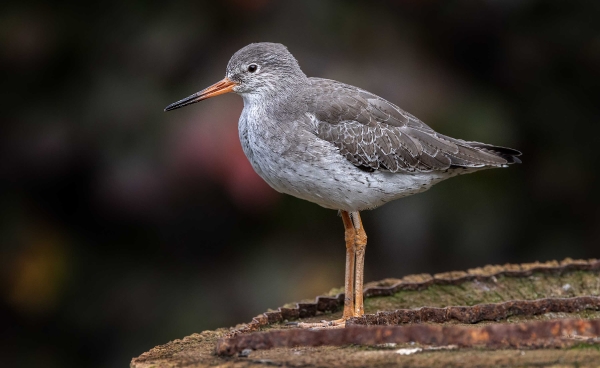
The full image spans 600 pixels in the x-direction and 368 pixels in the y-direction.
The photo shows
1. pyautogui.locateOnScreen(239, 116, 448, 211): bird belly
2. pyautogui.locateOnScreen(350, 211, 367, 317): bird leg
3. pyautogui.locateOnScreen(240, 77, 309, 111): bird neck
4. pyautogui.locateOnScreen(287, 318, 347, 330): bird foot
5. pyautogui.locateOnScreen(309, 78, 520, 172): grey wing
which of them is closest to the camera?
pyautogui.locateOnScreen(287, 318, 347, 330): bird foot

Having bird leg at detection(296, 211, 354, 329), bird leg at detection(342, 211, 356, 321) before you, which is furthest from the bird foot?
bird leg at detection(342, 211, 356, 321)

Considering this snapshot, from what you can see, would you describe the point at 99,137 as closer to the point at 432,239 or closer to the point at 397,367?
the point at 432,239

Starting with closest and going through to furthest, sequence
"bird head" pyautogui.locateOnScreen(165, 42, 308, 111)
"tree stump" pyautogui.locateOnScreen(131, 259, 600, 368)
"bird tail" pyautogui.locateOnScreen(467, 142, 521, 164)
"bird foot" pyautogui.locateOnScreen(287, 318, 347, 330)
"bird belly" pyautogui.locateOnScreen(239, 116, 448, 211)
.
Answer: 1. "tree stump" pyautogui.locateOnScreen(131, 259, 600, 368)
2. "bird foot" pyautogui.locateOnScreen(287, 318, 347, 330)
3. "bird belly" pyautogui.locateOnScreen(239, 116, 448, 211)
4. "bird head" pyautogui.locateOnScreen(165, 42, 308, 111)
5. "bird tail" pyautogui.locateOnScreen(467, 142, 521, 164)

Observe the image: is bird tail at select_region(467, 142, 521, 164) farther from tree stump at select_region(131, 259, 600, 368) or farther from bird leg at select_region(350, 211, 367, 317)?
tree stump at select_region(131, 259, 600, 368)

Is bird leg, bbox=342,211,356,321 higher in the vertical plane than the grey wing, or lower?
lower

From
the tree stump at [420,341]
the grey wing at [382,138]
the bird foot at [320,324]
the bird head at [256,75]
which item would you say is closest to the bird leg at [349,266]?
the bird foot at [320,324]

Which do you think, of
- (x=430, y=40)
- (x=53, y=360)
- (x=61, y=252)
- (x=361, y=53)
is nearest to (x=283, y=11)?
(x=361, y=53)

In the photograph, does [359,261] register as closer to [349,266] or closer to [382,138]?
[349,266]

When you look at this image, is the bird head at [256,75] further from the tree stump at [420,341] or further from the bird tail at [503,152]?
the tree stump at [420,341]
